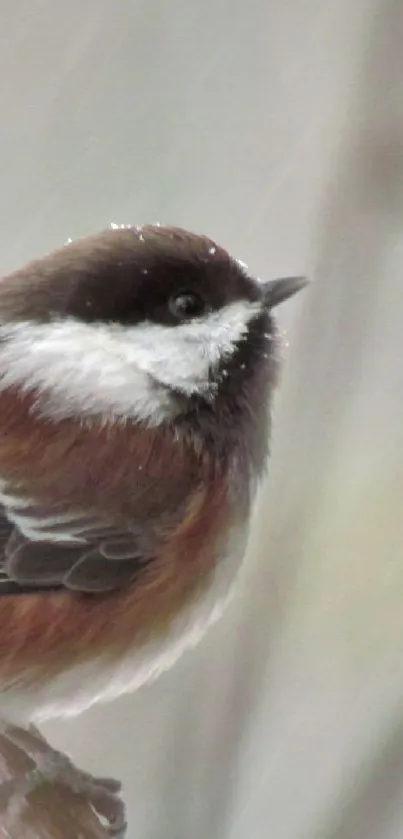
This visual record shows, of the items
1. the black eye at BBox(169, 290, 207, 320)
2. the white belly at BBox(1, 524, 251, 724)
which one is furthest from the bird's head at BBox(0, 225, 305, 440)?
the white belly at BBox(1, 524, 251, 724)

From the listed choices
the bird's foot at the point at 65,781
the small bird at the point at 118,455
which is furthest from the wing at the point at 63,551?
the bird's foot at the point at 65,781

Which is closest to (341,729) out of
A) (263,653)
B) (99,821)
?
(263,653)

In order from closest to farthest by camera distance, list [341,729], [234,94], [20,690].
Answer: [20,690]
[341,729]
[234,94]

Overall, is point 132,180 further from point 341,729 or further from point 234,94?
point 341,729

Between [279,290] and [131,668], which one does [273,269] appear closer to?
[279,290]

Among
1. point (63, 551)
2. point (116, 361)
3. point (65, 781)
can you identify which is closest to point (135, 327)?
point (116, 361)

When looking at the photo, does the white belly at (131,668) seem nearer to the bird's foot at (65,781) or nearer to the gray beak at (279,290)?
the bird's foot at (65,781)
